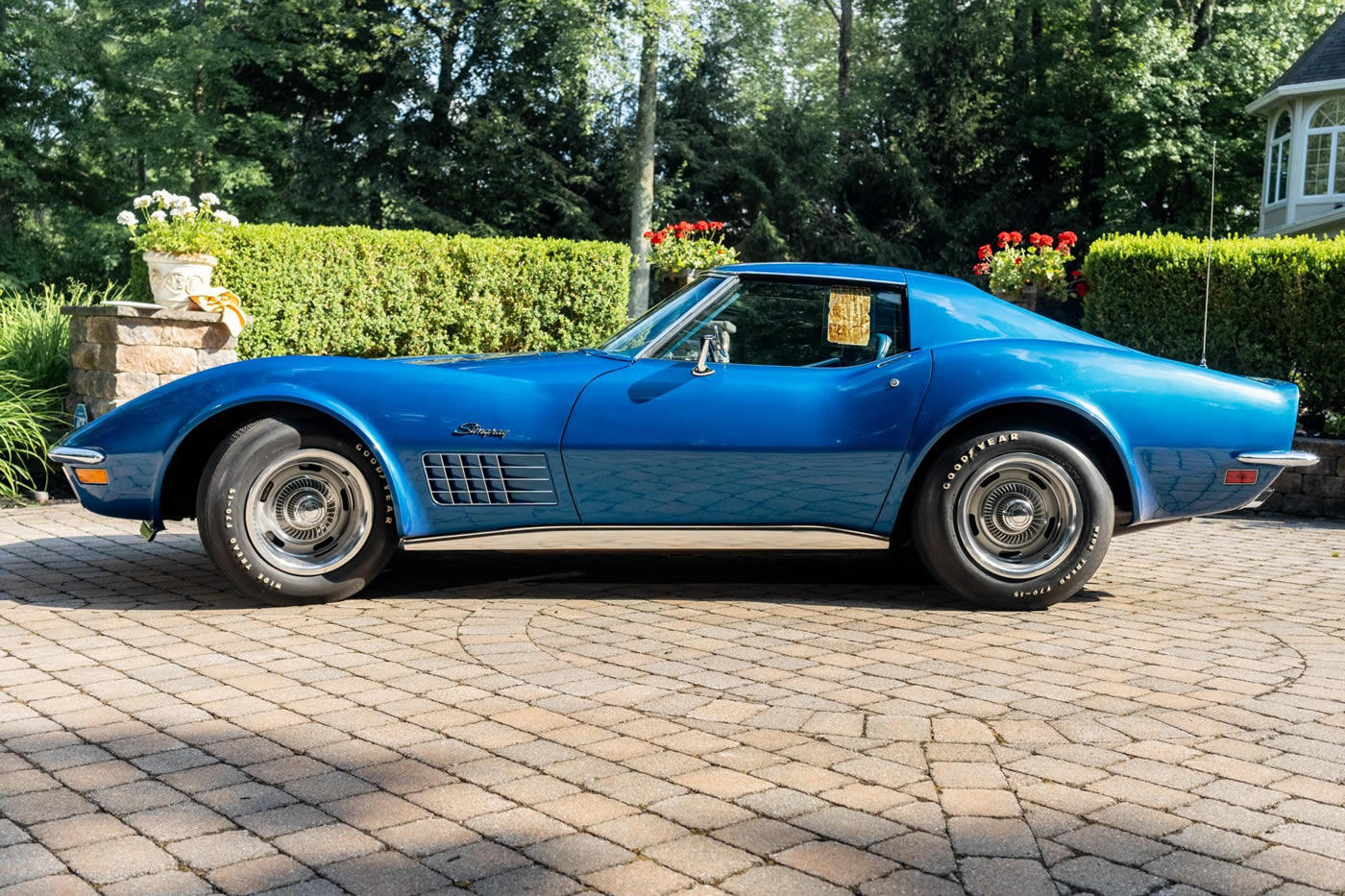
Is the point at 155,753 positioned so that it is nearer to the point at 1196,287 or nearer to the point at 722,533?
the point at 722,533

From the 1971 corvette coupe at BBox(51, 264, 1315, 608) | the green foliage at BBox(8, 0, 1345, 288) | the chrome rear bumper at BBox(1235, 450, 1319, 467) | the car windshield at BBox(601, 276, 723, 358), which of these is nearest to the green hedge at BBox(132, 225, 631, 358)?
the 1971 corvette coupe at BBox(51, 264, 1315, 608)

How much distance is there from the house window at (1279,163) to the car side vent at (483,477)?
97.1ft

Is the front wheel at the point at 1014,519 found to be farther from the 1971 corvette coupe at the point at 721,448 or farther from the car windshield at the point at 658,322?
the car windshield at the point at 658,322

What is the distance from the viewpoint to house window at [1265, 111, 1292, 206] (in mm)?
30531

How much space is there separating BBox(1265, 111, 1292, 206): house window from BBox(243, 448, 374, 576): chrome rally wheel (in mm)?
29978

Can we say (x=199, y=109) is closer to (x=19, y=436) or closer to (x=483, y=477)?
(x=19, y=436)

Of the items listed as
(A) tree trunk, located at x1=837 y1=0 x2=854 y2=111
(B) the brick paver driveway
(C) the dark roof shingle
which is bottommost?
(B) the brick paver driveway

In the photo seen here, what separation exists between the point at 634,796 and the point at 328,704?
1.19 metres

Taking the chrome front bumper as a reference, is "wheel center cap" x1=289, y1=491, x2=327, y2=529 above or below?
below

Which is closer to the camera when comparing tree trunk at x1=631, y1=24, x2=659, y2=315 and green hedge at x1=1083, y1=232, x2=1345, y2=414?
green hedge at x1=1083, y1=232, x2=1345, y2=414

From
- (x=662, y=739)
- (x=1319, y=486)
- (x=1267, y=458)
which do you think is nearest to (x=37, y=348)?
(x=662, y=739)

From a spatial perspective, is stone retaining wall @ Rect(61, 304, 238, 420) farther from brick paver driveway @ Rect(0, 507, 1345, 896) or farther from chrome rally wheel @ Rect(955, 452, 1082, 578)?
chrome rally wheel @ Rect(955, 452, 1082, 578)

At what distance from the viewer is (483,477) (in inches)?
206

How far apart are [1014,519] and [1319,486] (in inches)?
188
